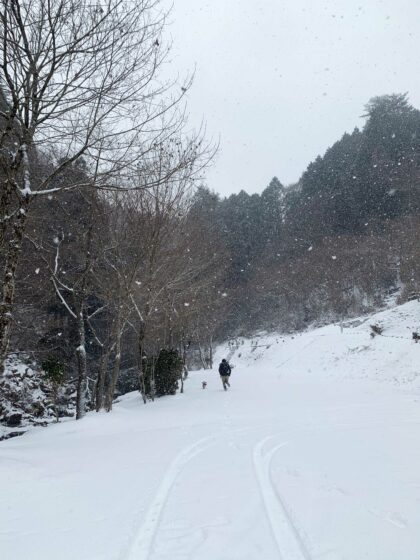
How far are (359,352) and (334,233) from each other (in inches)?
1243

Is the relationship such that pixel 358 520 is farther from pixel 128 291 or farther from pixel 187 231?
pixel 187 231

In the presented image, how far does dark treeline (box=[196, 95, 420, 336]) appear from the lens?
131 feet

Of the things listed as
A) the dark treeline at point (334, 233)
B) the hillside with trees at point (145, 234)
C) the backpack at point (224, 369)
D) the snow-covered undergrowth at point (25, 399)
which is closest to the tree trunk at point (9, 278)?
the hillside with trees at point (145, 234)

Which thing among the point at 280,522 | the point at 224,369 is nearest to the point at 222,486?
the point at 280,522

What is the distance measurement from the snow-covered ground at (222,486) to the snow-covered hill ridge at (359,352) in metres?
5.32

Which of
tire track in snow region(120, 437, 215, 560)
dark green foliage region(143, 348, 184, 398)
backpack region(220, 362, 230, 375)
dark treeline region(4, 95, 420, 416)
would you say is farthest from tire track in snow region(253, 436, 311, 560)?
dark green foliage region(143, 348, 184, 398)

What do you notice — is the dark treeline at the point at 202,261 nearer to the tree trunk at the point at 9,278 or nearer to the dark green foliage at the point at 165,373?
the dark green foliage at the point at 165,373

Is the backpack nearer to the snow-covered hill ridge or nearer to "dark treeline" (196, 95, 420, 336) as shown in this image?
the snow-covered hill ridge

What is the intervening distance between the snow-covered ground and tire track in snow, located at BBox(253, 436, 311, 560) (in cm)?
2

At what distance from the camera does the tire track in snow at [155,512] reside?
339 centimetres

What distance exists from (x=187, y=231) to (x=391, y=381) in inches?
417

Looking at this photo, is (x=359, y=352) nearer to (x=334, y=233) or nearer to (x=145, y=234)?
(x=145, y=234)

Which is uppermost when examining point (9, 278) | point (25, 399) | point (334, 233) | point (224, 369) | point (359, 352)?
point (334, 233)

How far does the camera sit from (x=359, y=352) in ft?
71.3
